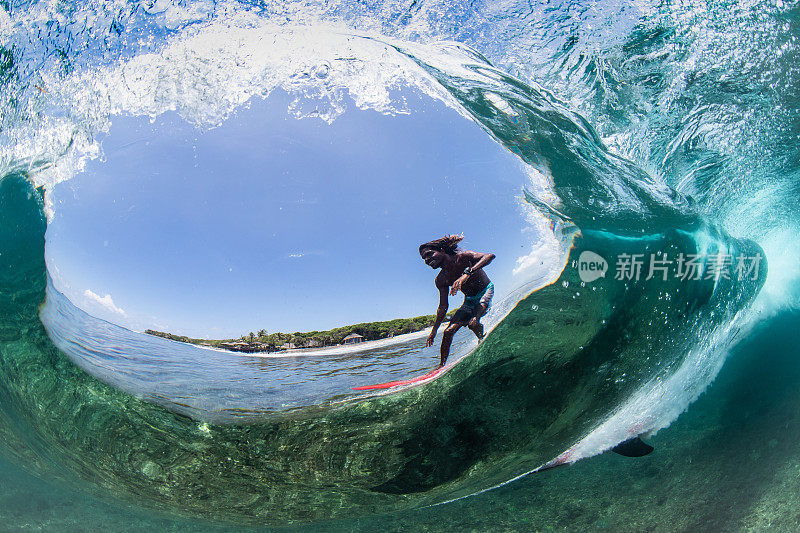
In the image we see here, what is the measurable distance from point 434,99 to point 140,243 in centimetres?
291

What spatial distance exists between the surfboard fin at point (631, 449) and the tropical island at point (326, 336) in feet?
17.2

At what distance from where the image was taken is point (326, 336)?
108 inches

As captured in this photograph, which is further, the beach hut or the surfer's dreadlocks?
the beach hut

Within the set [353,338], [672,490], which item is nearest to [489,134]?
[353,338]

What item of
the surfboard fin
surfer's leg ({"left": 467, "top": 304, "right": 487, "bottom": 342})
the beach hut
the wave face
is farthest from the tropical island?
the surfboard fin

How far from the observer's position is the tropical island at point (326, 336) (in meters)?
2.70

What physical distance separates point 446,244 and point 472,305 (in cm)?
59

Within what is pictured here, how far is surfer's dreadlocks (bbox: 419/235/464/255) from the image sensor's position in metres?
2.62

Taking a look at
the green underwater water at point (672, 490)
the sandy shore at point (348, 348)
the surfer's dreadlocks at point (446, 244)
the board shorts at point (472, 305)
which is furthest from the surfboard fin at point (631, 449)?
the surfer's dreadlocks at point (446, 244)

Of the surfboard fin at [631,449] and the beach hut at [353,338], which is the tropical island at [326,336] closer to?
the beach hut at [353,338]

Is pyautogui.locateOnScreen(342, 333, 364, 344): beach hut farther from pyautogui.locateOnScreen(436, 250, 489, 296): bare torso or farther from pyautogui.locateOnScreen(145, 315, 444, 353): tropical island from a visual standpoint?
pyautogui.locateOnScreen(436, 250, 489, 296): bare torso

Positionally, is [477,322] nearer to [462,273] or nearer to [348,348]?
[462,273]

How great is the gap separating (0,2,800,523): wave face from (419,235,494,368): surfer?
0.53 meters

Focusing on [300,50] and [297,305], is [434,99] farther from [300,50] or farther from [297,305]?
[297,305]
